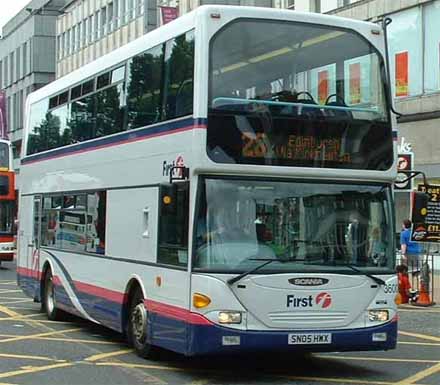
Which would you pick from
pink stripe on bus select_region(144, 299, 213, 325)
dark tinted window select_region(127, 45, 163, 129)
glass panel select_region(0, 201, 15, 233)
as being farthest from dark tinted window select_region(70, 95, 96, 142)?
glass panel select_region(0, 201, 15, 233)

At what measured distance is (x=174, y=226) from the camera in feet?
33.1

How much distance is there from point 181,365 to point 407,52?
18.9m

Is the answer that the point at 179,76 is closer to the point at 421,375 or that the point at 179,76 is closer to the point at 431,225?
the point at 421,375

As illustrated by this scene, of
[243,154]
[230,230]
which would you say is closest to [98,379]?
[230,230]

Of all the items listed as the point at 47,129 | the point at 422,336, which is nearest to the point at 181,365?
the point at 422,336

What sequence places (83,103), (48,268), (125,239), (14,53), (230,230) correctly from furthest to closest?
(14,53), (48,268), (83,103), (125,239), (230,230)

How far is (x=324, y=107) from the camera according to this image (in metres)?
→ 10.1

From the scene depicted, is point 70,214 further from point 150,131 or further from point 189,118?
point 189,118

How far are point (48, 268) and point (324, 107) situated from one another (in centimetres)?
737

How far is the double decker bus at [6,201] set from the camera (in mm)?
30578

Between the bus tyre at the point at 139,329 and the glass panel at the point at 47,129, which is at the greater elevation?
the glass panel at the point at 47,129

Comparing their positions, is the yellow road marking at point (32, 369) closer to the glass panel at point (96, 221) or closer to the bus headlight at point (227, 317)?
the glass panel at point (96, 221)

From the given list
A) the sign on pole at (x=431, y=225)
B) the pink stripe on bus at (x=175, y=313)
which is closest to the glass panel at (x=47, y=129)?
the pink stripe on bus at (x=175, y=313)

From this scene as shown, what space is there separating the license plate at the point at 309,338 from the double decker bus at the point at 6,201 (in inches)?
882
